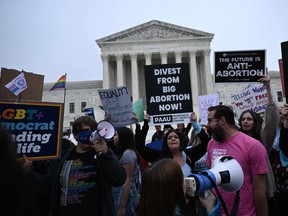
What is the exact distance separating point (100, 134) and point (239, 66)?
4022mm

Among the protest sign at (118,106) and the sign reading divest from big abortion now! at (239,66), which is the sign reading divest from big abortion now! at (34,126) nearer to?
the protest sign at (118,106)

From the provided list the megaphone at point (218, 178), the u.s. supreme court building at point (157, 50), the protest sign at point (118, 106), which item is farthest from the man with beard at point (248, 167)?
the u.s. supreme court building at point (157, 50)

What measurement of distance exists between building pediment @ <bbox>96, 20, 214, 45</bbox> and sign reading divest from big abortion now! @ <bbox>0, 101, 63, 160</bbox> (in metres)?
43.2

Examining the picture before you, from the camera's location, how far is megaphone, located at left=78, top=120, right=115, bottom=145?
2681mm

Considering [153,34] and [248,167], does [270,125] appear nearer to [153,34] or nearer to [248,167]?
[248,167]

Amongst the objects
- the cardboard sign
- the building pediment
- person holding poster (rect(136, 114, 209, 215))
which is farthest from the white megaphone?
the building pediment

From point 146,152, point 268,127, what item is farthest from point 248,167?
point 146,152

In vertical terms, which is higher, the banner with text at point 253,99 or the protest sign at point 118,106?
the banner with text at point 253,99

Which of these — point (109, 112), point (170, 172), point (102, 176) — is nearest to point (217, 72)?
point (109, 112)

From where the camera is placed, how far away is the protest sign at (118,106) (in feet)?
20.3

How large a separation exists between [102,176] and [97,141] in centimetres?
50

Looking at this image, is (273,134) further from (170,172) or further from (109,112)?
(109,112)

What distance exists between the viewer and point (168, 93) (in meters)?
6.19

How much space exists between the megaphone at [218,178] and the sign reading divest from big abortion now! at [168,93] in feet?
13.3
